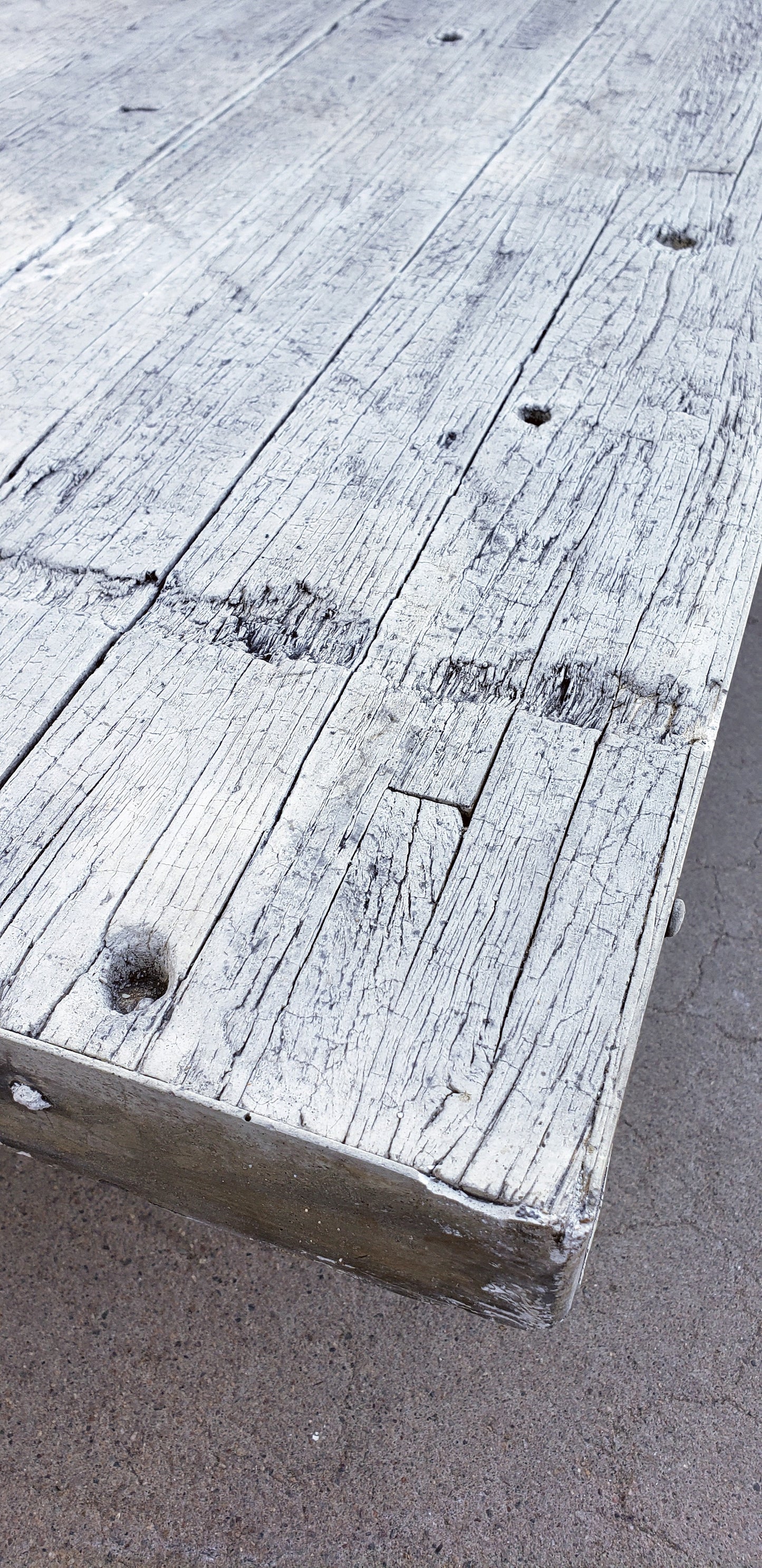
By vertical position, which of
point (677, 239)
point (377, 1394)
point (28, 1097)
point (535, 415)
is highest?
point (677, 239)

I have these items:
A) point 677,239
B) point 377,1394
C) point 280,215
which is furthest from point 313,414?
point 377,1394

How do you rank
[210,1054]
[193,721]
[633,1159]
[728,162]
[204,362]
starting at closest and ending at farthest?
[210,1054] < [193,721] < [204,362] < [633,1159] < [728,162]

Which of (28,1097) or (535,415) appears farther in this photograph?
(535,415)

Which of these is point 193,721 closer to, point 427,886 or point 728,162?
point 427,886

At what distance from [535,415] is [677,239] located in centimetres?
51

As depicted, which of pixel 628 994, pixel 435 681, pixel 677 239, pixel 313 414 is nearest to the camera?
pixel 628 994

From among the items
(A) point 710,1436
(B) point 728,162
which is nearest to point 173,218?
(B) point 728,162

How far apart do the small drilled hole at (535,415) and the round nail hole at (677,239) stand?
47 cm

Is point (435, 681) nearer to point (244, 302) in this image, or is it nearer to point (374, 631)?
point (374, 631)

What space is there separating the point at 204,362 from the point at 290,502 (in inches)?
12.3

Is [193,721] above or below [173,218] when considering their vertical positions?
below

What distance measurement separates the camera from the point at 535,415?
1.30 m

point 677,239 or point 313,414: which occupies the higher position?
point 677,239

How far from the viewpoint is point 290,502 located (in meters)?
1.19
